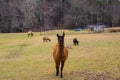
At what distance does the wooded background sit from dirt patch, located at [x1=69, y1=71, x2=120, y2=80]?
6468 centimetres

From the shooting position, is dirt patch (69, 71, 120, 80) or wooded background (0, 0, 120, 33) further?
wooded background (0, 0, 120, 33)

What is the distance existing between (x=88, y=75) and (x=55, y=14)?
73.8 m

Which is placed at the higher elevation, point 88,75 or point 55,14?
point 55,14

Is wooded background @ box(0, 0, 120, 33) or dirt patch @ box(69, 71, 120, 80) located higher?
wooded background @ box(0, 0, 120, 33)

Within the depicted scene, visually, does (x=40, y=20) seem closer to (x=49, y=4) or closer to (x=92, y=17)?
(x=49, y=4)

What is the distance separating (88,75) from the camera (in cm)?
1409

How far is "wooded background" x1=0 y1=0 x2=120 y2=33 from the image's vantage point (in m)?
79.2

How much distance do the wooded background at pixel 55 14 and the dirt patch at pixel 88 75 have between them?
64.7 m

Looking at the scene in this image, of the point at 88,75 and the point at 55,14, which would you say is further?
A: the point at 55,14

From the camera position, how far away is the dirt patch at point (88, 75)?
1339 cm

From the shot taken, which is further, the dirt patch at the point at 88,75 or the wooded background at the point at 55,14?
the wooded background at the point at 55,14

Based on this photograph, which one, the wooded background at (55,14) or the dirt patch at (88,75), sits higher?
the wooded background at (55,14)

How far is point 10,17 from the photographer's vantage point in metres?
79.2

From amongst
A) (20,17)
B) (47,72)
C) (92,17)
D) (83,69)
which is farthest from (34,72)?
(92,17)
